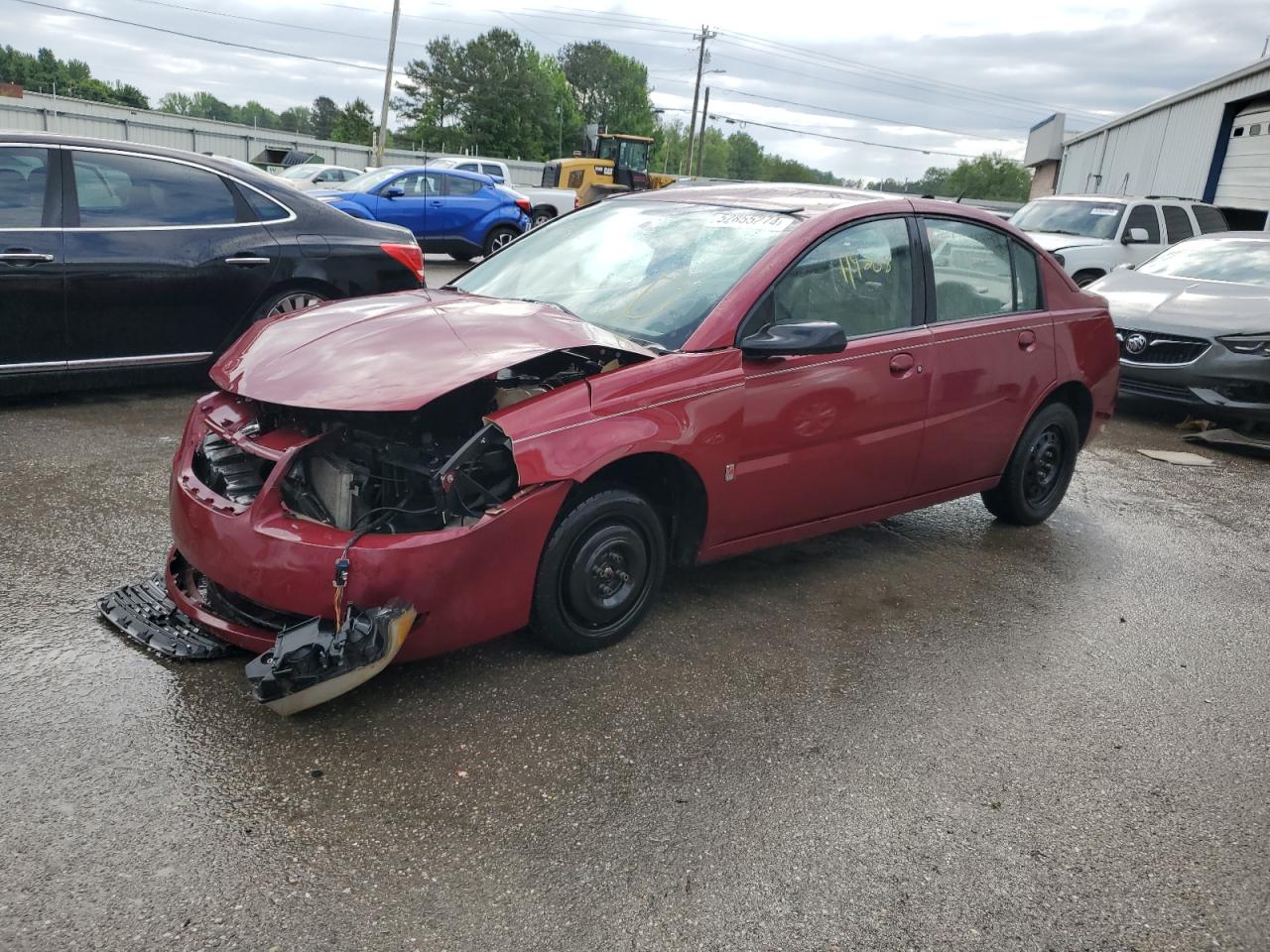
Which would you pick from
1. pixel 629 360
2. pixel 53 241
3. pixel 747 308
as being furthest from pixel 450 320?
pixel 53 241

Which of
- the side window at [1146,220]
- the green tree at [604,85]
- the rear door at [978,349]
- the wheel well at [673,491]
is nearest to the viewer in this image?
the wheel well at [673,491]

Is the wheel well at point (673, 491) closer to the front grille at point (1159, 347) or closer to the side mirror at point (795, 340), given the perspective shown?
the side mirror at point (795, 340)

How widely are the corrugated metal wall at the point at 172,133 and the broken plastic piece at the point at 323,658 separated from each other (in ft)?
78.5

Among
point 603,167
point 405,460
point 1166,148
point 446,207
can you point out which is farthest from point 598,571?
point 603,167

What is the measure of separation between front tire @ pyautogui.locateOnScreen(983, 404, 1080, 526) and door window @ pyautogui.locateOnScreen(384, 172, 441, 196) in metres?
14.2

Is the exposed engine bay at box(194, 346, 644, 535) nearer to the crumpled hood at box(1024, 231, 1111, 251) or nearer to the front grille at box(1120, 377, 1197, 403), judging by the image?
the front grille at box(1120, 377, 1197, 403)

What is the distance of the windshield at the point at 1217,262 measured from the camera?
870cm

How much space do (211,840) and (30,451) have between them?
3.72 metres

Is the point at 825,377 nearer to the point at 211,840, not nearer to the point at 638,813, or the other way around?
the point at 638,813

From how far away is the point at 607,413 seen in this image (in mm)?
Result: 3287

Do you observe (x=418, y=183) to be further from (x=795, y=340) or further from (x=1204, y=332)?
(x=795, y=340)

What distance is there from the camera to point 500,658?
11.3 ft

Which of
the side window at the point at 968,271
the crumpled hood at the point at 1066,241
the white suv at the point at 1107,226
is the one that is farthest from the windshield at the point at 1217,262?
the side window at the point at 968,271

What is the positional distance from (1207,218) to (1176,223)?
102cm
